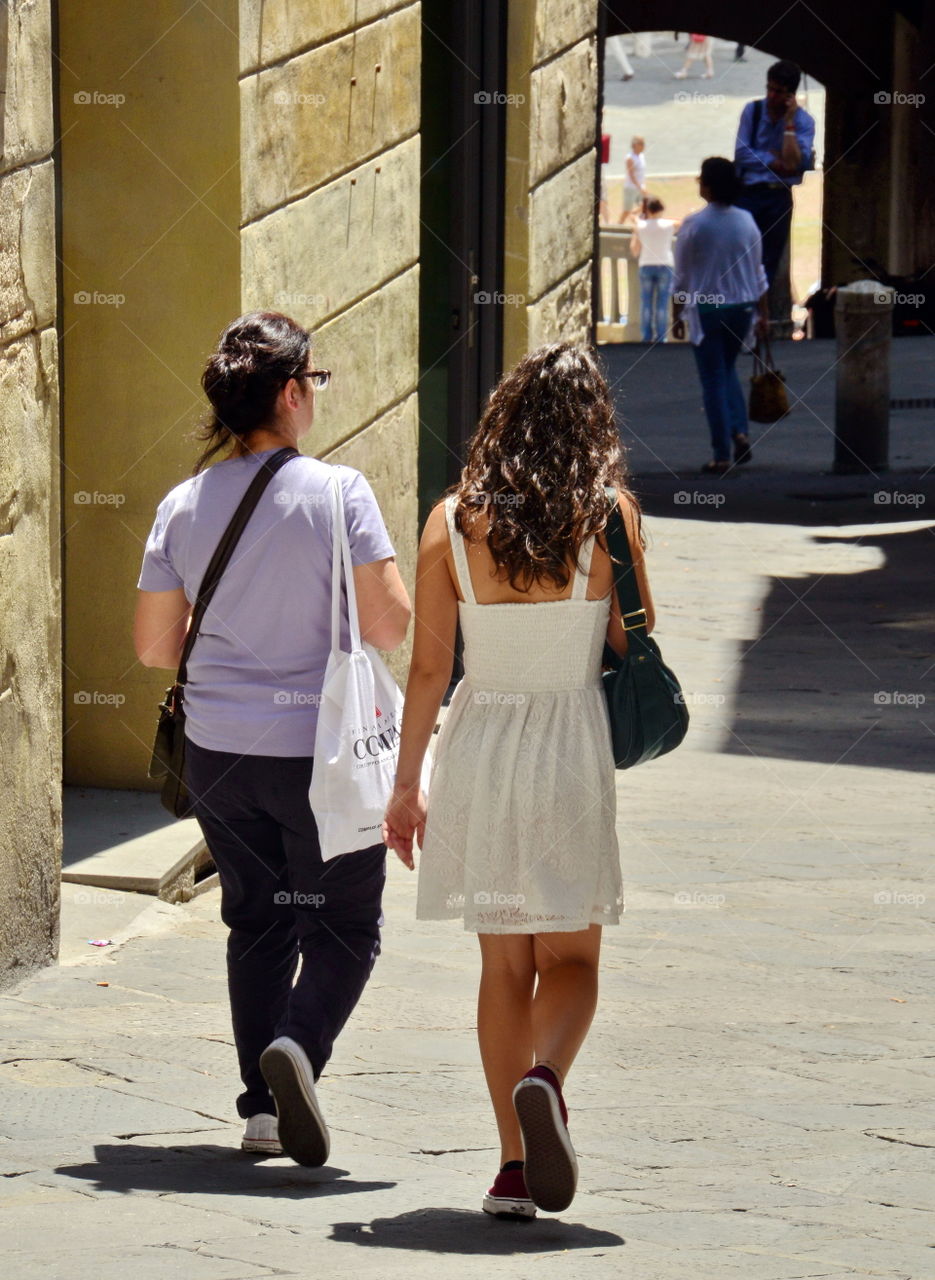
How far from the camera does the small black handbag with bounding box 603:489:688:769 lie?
12.8 ft

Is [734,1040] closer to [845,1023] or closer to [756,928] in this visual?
[845,1023]

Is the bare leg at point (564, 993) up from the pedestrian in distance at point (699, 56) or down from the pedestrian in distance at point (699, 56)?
up

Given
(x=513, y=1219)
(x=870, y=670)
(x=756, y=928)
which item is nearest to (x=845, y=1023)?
(x=756, y=928)

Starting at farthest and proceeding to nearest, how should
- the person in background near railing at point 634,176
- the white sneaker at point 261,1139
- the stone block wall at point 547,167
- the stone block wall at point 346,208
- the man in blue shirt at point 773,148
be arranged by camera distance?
the person in background near railing at point 634,176 < the man in blue shirt at point 773,148 < the stone block wall at point 547,167 < the stone block wall at point 346,208 < the white sneaker at point 261,1139

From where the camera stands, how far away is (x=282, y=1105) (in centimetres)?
397

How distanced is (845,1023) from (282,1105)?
1.73 metres

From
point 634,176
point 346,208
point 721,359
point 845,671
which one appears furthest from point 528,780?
point 634,176

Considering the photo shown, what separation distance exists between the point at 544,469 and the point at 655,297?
21.8m

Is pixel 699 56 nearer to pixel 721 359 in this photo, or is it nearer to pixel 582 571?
pixel 721 359

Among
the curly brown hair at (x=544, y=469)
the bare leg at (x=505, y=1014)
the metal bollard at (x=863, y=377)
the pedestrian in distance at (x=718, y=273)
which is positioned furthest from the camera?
the metal bollard at (x=863, y=377)

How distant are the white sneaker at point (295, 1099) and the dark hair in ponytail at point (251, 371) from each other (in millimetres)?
1165

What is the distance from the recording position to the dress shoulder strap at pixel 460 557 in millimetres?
3906

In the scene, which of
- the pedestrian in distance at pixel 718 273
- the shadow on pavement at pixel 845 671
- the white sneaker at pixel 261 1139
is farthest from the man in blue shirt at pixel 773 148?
the white sneaker at pixel 261 1139

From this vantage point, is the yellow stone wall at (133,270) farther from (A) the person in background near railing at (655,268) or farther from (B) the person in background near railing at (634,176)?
(B) the person in background near railing at (634,176)
